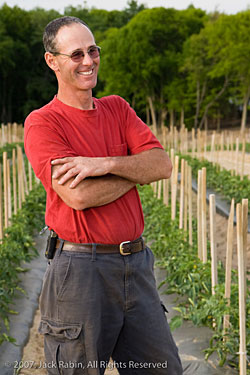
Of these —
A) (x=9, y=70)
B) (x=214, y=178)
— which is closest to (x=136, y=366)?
(x=214, y=178)

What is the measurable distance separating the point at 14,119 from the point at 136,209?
130ft

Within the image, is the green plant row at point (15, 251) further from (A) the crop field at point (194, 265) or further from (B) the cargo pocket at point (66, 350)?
(B) the cargo pocket at point (66, 350)

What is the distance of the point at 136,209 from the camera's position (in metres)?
2.21

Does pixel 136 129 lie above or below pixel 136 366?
above

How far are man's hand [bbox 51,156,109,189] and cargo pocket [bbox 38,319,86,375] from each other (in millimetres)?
A: 518

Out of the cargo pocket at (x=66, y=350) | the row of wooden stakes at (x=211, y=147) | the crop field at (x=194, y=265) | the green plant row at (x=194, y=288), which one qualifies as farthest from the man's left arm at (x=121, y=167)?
the row of wooden stakes at (x=211, y=147)

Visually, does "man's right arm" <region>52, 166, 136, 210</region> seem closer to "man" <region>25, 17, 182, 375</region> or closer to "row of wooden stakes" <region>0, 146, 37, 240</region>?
"man" <region>25, 17, 182, 375</region>

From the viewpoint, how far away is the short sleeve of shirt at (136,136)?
2.33m

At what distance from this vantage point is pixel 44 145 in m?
2.11

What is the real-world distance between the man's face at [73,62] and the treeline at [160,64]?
25062 mm

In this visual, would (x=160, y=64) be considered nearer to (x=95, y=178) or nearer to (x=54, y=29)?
(x=54, y=29)

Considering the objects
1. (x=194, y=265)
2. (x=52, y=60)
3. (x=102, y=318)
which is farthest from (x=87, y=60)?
(x=194, y=265)

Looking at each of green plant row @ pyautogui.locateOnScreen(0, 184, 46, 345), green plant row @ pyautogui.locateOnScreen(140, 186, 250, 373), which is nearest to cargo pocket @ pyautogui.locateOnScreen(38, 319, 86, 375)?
green plant row @ pyautogui.locateOnScreen(140, 186, 250, 373)

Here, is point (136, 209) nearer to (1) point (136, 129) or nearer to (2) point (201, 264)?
(1) point (136, 129)
